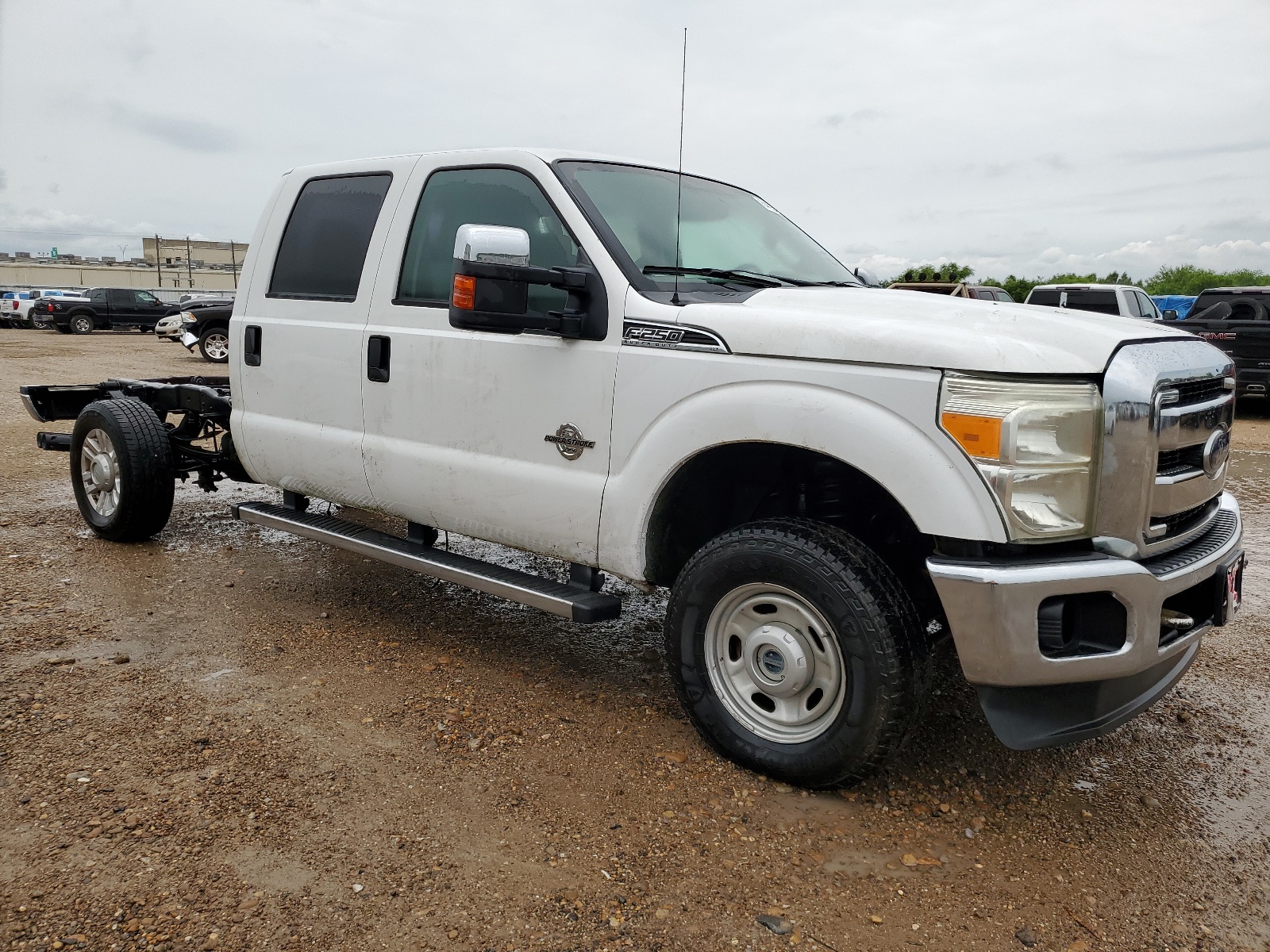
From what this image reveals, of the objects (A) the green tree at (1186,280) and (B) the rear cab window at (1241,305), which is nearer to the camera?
(B) the rear cab window at (1241,305)

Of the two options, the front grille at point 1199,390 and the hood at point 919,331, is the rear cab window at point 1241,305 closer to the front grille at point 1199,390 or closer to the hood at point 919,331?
the front grille at point 1199,390

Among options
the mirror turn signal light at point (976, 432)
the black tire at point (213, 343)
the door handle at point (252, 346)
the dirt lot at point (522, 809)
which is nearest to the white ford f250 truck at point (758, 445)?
the mirror turn signal light at point (976, 432)

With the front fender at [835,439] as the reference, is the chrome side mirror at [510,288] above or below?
above

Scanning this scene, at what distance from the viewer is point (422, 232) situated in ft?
13.7

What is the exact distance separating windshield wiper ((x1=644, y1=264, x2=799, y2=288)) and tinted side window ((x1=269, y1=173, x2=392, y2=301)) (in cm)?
149

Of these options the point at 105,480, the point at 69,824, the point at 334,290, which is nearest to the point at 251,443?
the point at 334,290

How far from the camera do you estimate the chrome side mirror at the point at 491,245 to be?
317 cm

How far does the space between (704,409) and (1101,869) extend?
5.74 feet

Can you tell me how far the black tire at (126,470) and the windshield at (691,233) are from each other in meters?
3.20

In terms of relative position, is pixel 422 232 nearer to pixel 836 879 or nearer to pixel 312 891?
pixel 312 891

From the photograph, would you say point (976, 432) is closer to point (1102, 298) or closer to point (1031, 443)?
point (1031, 443)

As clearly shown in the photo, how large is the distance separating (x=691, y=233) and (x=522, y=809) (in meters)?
2.19

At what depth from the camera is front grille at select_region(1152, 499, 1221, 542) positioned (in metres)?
2.89

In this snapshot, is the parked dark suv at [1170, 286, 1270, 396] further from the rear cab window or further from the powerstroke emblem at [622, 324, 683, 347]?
the powerstroke emblem at [622, 324, 683, 347]
